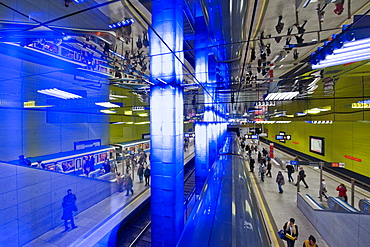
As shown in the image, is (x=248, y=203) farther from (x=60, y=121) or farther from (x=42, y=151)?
(x=60, y=121)

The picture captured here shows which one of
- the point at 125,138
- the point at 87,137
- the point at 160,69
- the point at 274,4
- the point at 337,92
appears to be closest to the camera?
the point at 160,69

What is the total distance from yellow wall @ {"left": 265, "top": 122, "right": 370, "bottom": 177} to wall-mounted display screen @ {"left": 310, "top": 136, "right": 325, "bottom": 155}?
27 cm

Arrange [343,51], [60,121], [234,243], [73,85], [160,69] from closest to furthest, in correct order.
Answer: [234,243] < [343,51] < [160,69] < [60,121] < [73,85]

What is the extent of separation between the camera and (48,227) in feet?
16.1

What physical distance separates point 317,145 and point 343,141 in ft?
8.94

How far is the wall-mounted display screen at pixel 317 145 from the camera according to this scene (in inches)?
462

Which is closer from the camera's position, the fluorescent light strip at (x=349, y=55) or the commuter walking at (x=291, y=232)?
the fluorescent light strip at (x=349, y=55)

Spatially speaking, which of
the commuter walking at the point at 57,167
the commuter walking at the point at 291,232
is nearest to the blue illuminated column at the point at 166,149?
the commuter walking at the point at 291,232

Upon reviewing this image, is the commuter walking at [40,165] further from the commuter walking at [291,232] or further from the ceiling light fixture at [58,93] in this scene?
the commuter walking at [291,232]

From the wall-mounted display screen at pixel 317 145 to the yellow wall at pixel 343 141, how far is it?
27 cm

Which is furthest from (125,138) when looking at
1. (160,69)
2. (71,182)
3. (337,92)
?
(337,92)

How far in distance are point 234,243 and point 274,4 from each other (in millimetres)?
6273

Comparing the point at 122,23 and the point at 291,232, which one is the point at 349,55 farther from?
the point at 122,23

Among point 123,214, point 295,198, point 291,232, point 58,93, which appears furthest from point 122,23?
point 295,198
